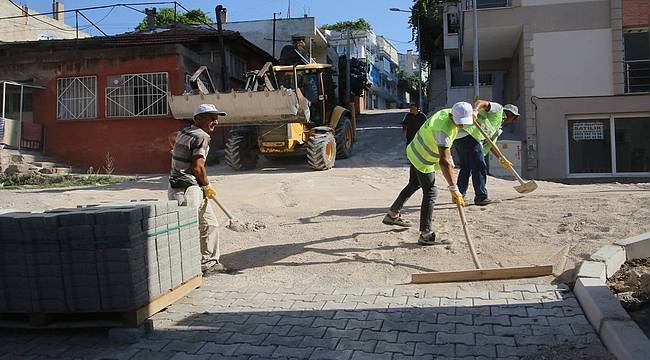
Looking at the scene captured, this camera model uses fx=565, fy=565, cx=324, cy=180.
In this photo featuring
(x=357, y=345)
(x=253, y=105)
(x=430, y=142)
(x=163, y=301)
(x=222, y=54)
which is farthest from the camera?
(x=222, y=54)

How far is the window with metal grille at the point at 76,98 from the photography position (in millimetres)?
18047

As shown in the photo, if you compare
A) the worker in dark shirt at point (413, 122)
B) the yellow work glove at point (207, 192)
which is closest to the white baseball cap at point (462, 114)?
the yellow work glove at point (207, 192)

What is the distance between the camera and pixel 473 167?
8.18 meters

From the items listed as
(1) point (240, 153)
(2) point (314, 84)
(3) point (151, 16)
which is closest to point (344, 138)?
(2) point (314, 84)

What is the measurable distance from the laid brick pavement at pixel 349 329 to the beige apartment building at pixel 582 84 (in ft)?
37.6

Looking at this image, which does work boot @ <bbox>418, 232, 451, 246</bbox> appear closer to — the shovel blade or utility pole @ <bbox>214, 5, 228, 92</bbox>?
the shovel blade

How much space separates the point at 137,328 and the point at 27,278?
2.88 feet

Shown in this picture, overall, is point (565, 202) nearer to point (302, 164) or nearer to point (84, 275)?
point (84, 275)

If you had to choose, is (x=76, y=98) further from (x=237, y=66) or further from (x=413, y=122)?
(x=413, y=122)

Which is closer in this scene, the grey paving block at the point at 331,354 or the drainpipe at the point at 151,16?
the grey paving block at the point at 331,354

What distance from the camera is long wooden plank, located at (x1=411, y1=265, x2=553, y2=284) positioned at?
16.9 ft

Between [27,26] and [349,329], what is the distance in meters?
31.8

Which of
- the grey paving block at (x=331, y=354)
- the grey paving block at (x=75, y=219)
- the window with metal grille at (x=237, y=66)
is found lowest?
the grey paving block at (x=331, y=354)

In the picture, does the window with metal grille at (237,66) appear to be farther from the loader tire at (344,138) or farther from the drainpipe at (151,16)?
the drainpipe at (151,16)
